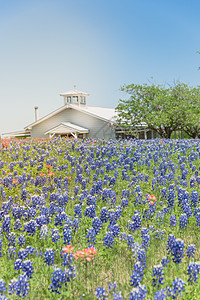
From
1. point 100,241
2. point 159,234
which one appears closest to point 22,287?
point 100,241

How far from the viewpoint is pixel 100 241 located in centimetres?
495

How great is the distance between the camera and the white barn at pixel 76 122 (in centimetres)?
3753

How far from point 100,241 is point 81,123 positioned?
113 feet

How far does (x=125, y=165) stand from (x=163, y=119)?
86.4 feet

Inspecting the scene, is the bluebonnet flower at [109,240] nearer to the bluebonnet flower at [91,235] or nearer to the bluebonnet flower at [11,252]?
the bluebonnet flower at [91,235]

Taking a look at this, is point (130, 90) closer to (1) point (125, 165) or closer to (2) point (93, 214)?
(1) point (125, 165)

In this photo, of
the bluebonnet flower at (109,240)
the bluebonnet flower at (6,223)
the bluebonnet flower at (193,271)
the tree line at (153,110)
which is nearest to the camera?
the bluebonnet flower at (193,271)

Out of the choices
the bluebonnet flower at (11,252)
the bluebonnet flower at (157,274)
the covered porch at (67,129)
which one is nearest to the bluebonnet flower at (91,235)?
the bluebonnet flower at (11,252)

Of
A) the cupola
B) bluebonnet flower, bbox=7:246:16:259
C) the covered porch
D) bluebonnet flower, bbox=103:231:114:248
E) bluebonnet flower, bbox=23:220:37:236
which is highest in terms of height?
the cupola

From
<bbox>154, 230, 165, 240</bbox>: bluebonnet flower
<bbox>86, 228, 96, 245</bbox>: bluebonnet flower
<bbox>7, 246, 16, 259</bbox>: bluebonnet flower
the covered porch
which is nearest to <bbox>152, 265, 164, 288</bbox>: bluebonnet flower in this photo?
<bbox>86, 228, 96, 245</bbox>: bluebonnet flower

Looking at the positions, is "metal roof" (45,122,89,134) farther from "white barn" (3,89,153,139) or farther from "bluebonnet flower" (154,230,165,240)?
"bluebonnet flower" (154,230,165,240)

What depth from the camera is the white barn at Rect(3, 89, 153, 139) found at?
123 feet

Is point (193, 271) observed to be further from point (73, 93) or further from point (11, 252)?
point (73, 93)

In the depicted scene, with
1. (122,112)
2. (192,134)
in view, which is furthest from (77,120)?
(192,134)
